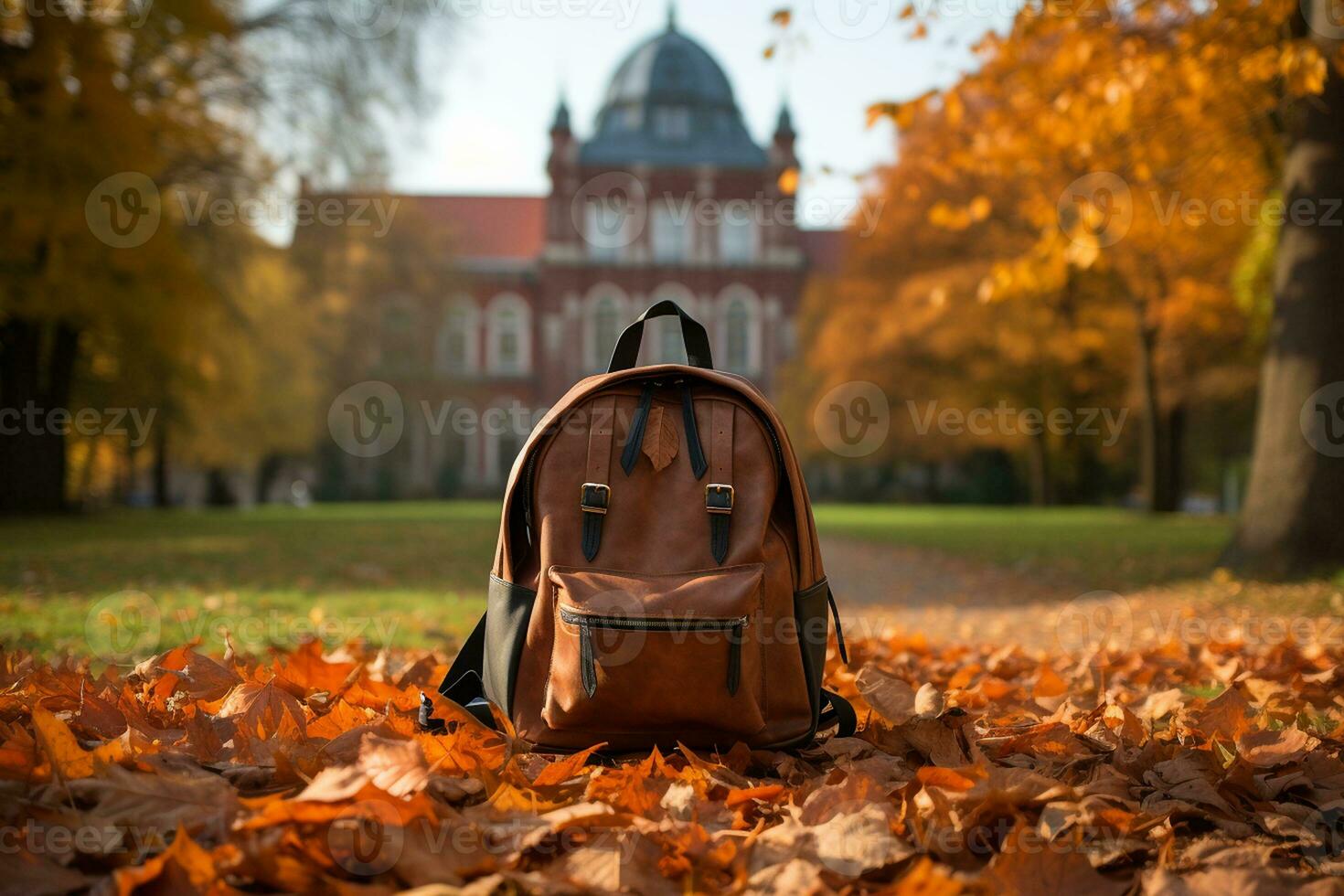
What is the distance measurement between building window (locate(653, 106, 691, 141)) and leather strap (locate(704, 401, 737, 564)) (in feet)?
140

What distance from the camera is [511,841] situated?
5.37 ft

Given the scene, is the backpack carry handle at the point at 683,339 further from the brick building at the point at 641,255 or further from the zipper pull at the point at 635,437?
the brick building at the point at 641,255

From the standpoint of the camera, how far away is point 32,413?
15.4 metres

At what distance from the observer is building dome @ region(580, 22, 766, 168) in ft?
140

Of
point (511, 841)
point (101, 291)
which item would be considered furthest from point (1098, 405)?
point (511, 841)

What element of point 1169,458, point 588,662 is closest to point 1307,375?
point 588,662

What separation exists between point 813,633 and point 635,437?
0.61 m

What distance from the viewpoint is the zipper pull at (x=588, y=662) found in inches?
84.4

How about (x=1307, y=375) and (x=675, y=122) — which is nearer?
(x=1307, y=375)

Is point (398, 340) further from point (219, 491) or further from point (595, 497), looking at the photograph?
point (595, 497)

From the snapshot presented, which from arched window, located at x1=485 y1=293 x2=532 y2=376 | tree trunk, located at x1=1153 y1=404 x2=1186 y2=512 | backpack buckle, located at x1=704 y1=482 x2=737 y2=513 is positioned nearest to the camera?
backpack buckle, located at x1=704 y1=482 x2=737 y2=513

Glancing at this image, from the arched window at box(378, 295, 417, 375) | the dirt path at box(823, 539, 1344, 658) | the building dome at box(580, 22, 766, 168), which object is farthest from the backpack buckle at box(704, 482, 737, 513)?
the building dome at box(580, 22, 766, 168)

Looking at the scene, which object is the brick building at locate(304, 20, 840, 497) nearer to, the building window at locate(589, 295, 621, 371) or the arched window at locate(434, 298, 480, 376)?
the building window at locate(589, 295, 621, 371)

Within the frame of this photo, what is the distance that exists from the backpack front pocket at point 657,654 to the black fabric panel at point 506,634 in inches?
5.3
